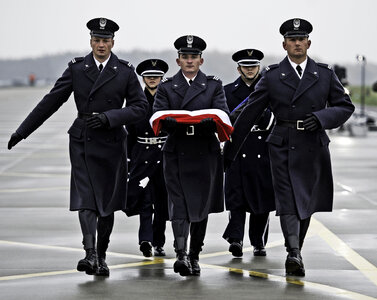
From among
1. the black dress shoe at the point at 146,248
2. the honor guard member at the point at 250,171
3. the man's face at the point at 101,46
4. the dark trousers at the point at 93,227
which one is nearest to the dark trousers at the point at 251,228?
the honor guard member at the point at 250,171

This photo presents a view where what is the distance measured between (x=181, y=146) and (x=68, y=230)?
322cm

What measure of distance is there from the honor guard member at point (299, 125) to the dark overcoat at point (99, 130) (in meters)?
1.18

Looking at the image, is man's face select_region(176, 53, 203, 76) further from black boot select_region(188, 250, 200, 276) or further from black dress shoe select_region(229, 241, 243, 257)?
black dress shoe select_region(229, 241, 243, 257)

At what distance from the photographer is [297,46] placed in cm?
973

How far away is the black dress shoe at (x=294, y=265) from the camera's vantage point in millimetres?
9289

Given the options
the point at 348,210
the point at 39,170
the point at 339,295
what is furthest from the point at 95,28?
the point at 39,170

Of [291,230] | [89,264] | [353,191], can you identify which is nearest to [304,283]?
[291,230]

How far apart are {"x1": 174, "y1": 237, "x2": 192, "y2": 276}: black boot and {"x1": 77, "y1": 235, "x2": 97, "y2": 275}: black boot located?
680 millimetres

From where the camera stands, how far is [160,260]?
10414 mm

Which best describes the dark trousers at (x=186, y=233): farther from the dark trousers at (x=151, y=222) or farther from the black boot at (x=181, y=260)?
the dark trousers at (x=151, y=222)

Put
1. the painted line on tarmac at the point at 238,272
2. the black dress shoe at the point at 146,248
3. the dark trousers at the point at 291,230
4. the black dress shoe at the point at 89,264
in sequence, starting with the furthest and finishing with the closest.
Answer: the black dress shoe at the point at 146,248 → the dark trousers at the point at 291,230 → the black dress shoe at the point at 89,264 → the painted line on tarmac at the point at 238,272

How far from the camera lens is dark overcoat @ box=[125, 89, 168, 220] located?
437 inches

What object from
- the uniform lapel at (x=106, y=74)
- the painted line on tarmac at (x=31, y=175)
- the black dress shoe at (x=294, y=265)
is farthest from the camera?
the painted line on tarmac at (x=31, y=175)

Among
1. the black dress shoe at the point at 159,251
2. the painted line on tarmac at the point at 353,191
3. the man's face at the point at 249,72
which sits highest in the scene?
the man's face at the point at 249,72
